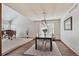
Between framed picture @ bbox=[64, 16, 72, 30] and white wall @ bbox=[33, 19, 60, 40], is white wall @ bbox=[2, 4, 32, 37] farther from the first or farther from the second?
framed picture @ bbox=[64, 16, 72, 30]

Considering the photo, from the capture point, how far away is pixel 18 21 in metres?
4.43

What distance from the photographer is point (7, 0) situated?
163cm

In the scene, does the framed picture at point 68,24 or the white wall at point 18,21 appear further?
the framed picture at point 68,24

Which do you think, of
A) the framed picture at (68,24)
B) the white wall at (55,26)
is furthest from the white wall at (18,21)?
the framed picture at (68,24)

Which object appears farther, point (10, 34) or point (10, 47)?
point (10, 47)

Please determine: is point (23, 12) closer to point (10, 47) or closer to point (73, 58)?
point (10, 47)

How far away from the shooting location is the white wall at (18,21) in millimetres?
4029

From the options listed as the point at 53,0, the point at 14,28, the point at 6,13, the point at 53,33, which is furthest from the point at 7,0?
the point at 53,33

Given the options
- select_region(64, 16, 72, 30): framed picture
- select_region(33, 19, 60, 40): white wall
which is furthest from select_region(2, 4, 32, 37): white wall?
select_region(64, 16, 72, 30): framed picture

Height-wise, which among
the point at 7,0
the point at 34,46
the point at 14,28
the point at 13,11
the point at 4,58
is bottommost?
the point at 34,46

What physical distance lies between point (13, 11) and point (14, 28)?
0.65m

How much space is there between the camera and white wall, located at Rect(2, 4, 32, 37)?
4.03m

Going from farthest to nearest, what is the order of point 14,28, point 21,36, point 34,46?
point 34,46
point 21,36
point 14,28

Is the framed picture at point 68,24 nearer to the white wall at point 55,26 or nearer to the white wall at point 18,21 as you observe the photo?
the white wall at point 55,26
